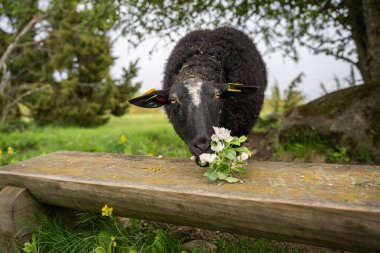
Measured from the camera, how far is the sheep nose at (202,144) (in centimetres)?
247

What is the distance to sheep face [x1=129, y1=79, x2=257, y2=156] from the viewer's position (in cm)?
259

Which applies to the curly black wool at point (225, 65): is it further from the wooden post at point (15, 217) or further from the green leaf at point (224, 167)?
the wooden post at point (15, 217)

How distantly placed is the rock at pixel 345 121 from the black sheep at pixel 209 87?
157 cm

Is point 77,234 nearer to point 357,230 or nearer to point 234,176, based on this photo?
point 234,176

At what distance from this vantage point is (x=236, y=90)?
3053 mm

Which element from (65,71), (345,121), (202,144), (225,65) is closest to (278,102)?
(345,121)

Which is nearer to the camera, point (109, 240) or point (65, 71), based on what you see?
point (109, 240)

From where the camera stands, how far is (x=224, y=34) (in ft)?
13.2

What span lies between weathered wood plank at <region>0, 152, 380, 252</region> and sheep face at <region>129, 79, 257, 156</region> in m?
0.24

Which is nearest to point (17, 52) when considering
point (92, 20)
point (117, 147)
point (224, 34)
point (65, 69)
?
point (65, 69)

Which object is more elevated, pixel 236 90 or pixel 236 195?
pixel 236 90

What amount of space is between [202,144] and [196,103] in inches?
18.3

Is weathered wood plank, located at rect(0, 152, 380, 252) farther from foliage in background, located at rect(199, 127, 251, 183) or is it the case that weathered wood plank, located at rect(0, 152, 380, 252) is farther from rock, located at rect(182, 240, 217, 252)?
rock, located at rect(182, 240, 217, 252)

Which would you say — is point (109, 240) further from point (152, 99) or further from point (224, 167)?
point (152, 99)
